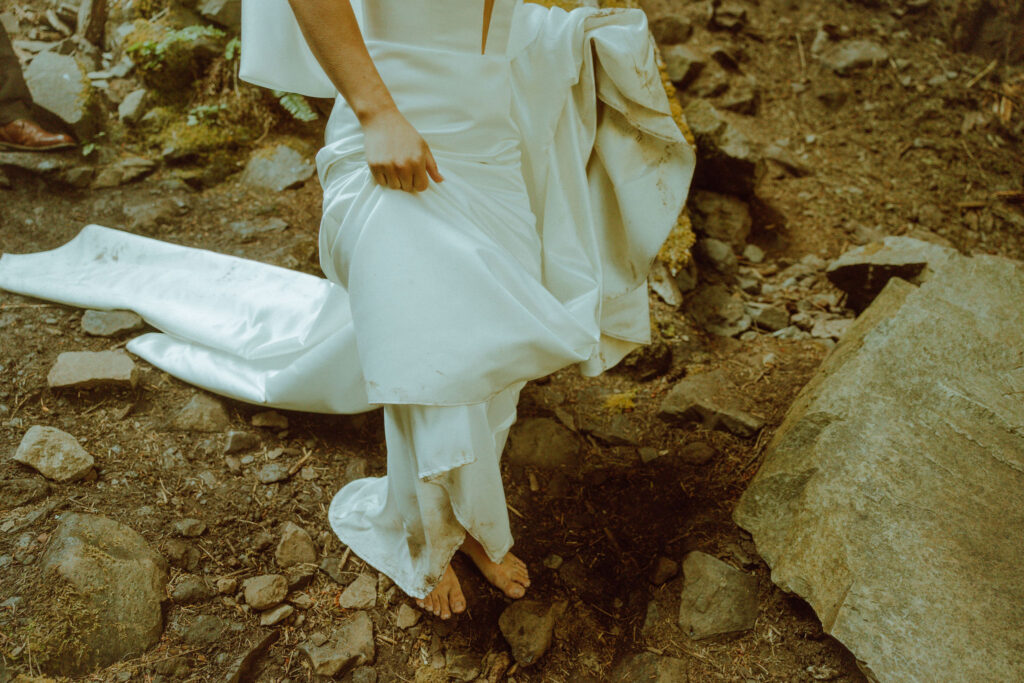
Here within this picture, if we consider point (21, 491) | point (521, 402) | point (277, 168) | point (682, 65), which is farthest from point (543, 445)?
point (682, 65)

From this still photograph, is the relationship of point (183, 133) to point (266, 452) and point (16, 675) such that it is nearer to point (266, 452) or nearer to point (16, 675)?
point (266, 452)

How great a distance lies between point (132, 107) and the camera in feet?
12.9

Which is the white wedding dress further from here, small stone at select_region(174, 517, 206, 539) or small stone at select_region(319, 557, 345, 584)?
small stone at select_region(174, 517, 206, 539)

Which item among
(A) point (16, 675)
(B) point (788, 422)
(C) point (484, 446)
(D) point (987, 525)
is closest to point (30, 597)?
(A) point (16, 675)

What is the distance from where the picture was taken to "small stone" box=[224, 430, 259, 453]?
101 inches

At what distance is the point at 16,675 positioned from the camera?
5.63 ft

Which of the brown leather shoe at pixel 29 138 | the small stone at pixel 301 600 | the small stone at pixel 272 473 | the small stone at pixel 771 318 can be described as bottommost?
the small stone at pixel 301 600

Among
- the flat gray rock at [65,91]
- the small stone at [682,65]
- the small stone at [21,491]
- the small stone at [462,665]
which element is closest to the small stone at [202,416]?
the small stone at [21,491]

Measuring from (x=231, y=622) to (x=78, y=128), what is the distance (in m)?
3.15

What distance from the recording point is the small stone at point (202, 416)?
8.53 feet

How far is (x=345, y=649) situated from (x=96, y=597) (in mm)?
735

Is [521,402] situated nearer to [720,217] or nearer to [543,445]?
[543,445]

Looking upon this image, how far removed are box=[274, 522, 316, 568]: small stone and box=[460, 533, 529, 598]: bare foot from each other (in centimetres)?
55

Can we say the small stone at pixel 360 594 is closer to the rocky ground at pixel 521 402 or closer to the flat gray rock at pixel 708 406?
the rocky ground at pixel 521 402
